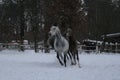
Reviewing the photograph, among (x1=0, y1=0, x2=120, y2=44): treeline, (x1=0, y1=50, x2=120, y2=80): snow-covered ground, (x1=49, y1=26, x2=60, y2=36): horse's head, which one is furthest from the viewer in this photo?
(x1=0, y1=0, x2=120, y2=44): treeline

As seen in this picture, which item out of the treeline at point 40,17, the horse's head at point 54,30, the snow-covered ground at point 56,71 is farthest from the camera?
the treeline at point 40,17

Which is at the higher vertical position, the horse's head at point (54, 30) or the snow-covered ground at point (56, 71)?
the horse's head at point (54, 30)

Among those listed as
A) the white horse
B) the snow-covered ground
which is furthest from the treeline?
the white horse

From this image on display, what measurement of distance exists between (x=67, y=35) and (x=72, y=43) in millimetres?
578

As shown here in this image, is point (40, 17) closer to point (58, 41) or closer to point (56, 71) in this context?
point (58, 41)

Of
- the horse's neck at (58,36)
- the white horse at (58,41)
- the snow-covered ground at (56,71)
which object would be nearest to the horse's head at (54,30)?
the white horse at (58,41)

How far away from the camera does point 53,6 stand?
45.2m

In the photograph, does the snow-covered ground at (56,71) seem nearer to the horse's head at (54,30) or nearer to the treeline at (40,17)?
the horse's head at (54,30)

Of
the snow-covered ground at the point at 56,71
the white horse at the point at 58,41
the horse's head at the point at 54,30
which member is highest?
the horse's head at the point at 54,30

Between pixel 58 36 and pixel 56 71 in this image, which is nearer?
pixel 56 71

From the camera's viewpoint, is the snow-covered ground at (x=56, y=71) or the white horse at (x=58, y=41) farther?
the white horse at (x=58, y=41)

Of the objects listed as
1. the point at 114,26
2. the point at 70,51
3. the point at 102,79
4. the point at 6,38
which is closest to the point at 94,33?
the point at 114,26

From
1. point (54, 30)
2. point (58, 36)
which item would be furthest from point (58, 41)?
point (54, 30)

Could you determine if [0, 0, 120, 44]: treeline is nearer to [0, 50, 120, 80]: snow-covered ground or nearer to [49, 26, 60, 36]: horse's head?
[0, 50, 120, 80]: snow-covered ground
